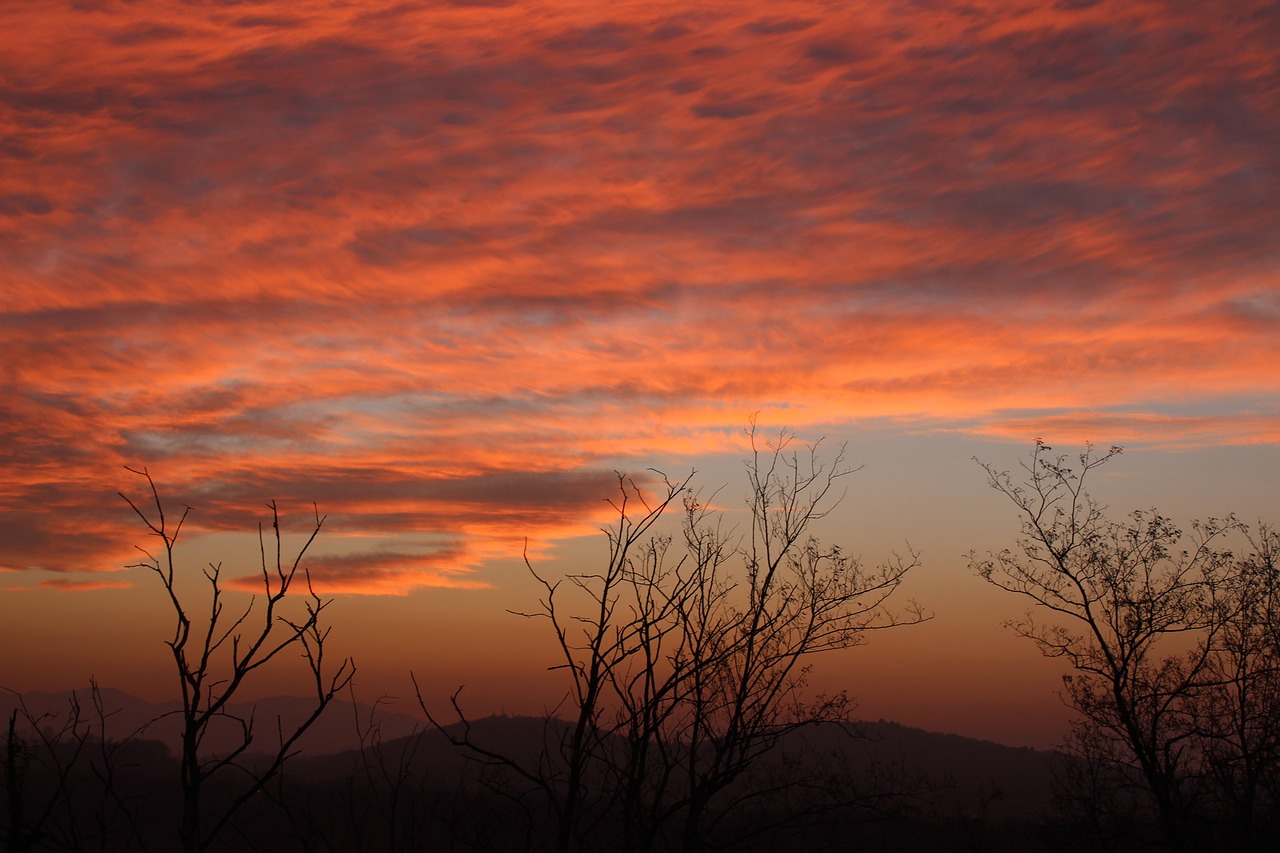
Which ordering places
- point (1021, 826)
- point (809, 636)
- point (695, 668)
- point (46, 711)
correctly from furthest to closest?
point (1021, 826) → point (809, 636) → point (695, 668) → point (46, 711)

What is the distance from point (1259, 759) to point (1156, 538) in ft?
18.9

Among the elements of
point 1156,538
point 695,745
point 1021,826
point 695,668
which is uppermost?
point 1156,538

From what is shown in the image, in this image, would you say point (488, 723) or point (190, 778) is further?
point (488, 723)

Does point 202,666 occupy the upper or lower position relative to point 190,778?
upper

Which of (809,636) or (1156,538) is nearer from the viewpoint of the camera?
(809,636)

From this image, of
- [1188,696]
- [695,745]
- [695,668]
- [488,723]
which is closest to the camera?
[695,668]

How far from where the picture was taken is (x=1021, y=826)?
210ft

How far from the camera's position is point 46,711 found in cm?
729

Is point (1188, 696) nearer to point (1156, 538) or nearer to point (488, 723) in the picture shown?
point (1156, 538)

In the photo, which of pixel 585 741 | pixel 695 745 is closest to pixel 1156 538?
pixel 695 745

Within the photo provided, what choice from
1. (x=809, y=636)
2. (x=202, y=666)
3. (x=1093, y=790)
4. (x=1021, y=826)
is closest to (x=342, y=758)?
(x=1021, y=826)

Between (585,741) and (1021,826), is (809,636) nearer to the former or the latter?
(585,741)

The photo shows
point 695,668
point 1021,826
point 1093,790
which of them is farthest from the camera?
point 1021,826

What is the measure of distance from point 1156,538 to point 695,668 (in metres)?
19.5
